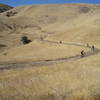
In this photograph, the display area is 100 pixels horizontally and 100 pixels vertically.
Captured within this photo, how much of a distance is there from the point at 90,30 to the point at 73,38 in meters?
10.2

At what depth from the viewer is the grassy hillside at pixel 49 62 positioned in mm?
10547

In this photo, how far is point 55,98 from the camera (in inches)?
360

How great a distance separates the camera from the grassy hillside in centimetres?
1055

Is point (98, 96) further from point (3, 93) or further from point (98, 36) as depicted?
point (98, 36)

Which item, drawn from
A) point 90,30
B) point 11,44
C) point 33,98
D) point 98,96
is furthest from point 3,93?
point 11,44

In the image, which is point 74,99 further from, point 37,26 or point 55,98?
point 37,26

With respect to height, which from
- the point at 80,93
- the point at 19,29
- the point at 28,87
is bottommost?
the point at 19,29

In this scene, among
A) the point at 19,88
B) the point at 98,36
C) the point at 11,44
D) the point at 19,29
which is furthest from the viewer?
the point at 19,29

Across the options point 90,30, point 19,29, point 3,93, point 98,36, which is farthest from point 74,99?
point 19,29

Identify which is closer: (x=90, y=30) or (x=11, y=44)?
(x=90, y=30)

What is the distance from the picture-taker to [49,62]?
1437 inches

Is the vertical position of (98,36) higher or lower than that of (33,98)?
lower

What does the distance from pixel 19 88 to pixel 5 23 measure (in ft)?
566

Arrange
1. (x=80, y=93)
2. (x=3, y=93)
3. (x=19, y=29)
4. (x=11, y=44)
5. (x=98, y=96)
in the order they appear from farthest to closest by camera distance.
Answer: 1. (x=19, y=29)
2. (x=11, y=44)
3. (x=3, y=93)
4. (x=80, y=93)
5. (x=98, y=96)
